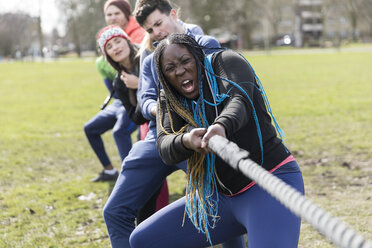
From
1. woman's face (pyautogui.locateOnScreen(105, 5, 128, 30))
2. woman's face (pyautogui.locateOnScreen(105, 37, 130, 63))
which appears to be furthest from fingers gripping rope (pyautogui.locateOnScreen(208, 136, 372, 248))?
woman's face (pyautogui.locateOnScreen(105, 5, 128, 30))

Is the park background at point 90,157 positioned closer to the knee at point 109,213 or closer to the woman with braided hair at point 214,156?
the knee at point 109,213

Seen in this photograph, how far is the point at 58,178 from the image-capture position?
22.3 ft

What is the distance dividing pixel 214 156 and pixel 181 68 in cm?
52

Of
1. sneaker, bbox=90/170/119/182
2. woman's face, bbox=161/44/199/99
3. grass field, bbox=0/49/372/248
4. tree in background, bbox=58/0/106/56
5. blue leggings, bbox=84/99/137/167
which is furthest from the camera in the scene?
tree in background, bbox=58/0/106/56

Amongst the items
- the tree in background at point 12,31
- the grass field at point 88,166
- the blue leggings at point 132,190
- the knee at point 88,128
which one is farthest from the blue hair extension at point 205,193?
the tree in background at point 12,31

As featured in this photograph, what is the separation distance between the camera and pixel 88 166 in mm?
7410

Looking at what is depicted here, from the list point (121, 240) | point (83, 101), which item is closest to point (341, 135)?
point (121, 240)

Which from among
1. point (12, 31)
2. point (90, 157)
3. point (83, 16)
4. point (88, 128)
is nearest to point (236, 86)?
point (88, 128)

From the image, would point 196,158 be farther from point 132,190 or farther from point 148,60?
point 148,60

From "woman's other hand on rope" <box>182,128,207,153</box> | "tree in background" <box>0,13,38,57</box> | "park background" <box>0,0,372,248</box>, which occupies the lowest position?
"tree in background" <box>0,13,38,57</box>

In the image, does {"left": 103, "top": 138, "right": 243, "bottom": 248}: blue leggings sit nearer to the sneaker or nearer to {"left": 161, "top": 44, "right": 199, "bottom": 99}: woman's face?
{"left": 161, "top": 44, "right": 199, "bottom": 99}: woman's face

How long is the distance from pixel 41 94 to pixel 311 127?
11.9 metres

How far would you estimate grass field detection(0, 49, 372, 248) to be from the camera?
4.84 metres

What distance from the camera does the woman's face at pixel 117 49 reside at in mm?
4645
